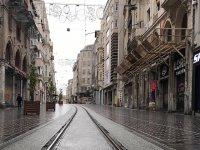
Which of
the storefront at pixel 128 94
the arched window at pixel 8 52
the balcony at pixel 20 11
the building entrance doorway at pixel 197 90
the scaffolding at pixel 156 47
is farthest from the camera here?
the storefront at pixel 128 94

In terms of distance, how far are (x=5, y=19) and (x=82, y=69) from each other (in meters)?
122

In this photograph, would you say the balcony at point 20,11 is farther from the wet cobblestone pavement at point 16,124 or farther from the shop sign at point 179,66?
the wet cobblestone pavement at point 16,124

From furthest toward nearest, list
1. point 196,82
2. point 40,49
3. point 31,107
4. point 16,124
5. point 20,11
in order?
point 40,49 → point 20,11 → point 196,82 → point 31,107 → point 16,124

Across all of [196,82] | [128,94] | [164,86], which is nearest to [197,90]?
[196,82]

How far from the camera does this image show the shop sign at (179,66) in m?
30.9

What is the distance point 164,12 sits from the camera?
3553 centimetres

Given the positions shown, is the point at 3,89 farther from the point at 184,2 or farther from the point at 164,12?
the point at 184,2

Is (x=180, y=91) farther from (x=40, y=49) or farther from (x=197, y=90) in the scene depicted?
(x=40, y=49)

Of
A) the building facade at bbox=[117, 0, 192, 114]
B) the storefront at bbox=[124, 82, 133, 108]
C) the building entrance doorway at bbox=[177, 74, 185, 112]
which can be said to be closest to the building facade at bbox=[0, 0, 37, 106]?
the building facade at bbox=[117, 0, 192, 114]

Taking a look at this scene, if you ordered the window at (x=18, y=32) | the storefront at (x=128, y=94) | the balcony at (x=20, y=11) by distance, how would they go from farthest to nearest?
the storefront at (x=128, y=94) → the window at (x=18, y=32) → the balcony at (x=20, y=11)

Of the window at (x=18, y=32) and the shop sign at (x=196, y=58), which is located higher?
the window at (x=18, y=32)

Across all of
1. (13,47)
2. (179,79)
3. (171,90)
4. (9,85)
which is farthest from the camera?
(13,47)

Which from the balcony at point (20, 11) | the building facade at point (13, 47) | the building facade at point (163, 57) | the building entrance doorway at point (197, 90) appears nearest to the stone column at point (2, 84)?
the building facade at point (13, 47)

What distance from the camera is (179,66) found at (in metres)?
32.0
